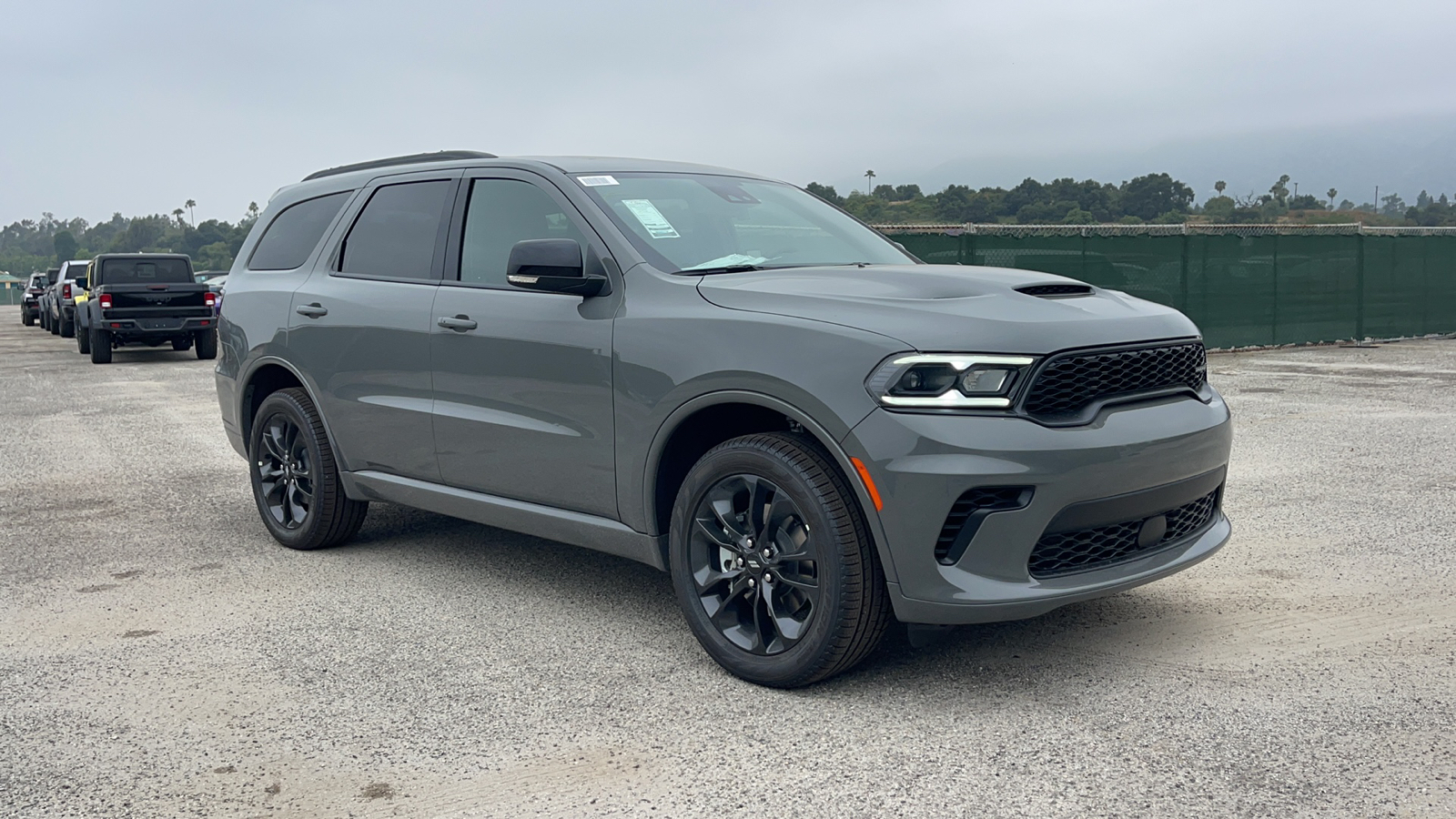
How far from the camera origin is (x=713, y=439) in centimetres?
434

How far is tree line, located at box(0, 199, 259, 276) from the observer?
8256 cm

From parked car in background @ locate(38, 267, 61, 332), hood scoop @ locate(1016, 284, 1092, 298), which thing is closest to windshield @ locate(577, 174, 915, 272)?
hood scoop @ locate(1016, 284, 1092, 298)

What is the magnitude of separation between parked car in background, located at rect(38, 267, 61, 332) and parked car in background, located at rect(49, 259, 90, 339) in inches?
18.8

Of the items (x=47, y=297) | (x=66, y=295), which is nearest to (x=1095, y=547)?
(x=66, y=295)

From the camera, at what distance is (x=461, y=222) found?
5.16 meters

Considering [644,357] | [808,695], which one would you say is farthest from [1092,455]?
[644,357]

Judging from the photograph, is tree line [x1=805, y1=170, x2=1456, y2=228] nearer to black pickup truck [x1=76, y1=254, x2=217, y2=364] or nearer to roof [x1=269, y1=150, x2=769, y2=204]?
black pickup truck [x1=76, y1=254, x2=217, y2=364]

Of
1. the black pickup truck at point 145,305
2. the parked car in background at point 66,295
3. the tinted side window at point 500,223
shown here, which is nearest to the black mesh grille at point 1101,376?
the tinted side window at point 500,223

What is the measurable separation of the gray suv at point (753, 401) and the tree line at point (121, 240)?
49359 mm

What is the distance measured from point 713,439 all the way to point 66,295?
27774mm

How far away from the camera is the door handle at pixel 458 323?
193 inches

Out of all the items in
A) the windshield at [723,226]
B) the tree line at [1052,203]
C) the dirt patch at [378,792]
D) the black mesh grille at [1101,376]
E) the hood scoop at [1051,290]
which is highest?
the tree line at [1052,203]

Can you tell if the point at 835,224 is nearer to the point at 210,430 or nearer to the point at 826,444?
the point at 826,444

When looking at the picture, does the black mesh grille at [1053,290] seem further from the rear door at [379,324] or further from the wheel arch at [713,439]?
the rear door at [379,324]
